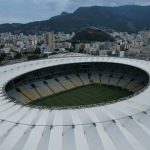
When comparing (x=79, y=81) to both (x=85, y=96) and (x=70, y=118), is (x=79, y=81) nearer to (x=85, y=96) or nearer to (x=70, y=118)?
(x=85, y=96)

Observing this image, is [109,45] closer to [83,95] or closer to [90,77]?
[90,77]

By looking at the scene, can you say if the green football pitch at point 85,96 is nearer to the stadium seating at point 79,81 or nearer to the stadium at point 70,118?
the stadium at point 70,118

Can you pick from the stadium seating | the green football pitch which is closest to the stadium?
the green football pitch

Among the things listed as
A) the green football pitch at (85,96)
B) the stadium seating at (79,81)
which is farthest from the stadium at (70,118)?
the stadium seating at (79,81)

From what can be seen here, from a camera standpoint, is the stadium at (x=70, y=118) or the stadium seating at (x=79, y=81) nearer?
the stadium at (x=70, y=118)

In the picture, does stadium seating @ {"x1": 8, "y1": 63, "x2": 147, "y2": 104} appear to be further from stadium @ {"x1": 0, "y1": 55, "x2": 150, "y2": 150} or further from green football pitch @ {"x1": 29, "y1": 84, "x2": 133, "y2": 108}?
green football pitch @ {"x1": 29, "y1": 84, "x2": 133, "y2": 108}

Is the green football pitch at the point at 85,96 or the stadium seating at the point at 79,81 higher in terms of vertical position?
the stadium seating at the point at 79,81

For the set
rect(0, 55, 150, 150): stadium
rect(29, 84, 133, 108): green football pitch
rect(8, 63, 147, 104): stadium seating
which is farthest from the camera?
rect(8, 63, 147, 104): stadium seating

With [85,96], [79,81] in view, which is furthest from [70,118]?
[79,81]

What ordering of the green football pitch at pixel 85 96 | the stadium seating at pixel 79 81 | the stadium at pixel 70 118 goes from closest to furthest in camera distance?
the stadium at pixel 70 118
the green football pitch at pixel 85 96
the stadium seating at pixel 79 81
